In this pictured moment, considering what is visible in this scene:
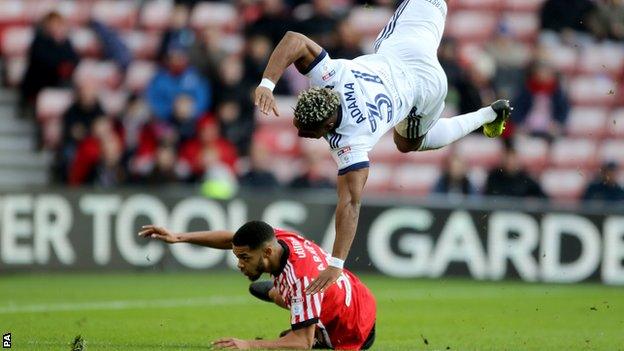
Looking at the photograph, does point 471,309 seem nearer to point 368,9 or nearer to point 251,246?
point 251,246

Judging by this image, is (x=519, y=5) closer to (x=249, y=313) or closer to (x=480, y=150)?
(x=480, y=150)

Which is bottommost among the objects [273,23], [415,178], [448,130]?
[415,178]

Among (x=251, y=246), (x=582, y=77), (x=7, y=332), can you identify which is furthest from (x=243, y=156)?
(x=251, y=246)

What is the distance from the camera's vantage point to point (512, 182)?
17875mm

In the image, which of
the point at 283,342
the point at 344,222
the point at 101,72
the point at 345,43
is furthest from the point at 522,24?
the point at 283,342

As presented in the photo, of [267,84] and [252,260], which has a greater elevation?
[267,84]

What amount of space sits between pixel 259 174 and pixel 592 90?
561cm

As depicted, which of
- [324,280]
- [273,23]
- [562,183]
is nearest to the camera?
[324,280]

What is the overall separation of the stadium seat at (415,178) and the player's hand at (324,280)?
32.7 ft

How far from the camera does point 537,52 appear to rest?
19.6m

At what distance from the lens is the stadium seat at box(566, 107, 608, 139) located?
20016 mm

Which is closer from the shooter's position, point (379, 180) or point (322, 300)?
point (322, 300)

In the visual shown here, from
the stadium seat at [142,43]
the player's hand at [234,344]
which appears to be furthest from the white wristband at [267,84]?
the stadium seat at [142,43]

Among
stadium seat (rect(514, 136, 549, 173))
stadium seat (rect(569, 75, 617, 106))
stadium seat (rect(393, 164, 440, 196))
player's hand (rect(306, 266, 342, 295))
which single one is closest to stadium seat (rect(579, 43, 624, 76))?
stadium seat (rect(569, 75, 617, 106))
